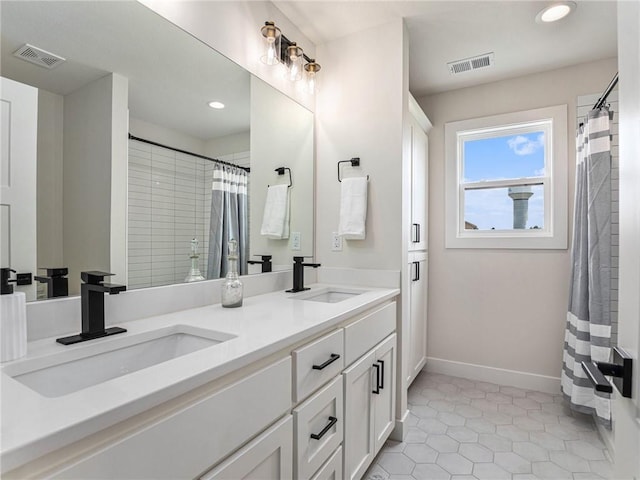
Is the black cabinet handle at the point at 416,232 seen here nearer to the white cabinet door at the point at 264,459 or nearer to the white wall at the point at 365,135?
the white wall at the point at 365,135

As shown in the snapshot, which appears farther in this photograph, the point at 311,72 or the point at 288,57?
the point at 311,72

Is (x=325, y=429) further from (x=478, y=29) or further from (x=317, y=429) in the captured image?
(x=478, y=29)

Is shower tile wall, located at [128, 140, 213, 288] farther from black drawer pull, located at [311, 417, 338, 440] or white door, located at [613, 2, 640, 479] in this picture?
white door, located at [613, 2, 640, 479]

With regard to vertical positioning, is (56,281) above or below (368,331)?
above

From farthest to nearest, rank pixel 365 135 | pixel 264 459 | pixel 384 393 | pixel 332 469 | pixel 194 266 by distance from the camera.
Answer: pixel 365 135, pixel 384 393, pixel 194 266, pixel 332 469, pixel 264 459

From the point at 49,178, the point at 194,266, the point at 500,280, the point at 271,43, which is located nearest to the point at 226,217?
the point at 194,266

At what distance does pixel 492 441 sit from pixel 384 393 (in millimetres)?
797

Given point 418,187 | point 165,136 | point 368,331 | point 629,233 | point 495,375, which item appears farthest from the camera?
point 495,375

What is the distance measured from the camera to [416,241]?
2.66m

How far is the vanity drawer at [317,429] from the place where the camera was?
1.08m

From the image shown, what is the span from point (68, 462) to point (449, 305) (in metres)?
2.93

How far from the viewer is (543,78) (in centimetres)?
271

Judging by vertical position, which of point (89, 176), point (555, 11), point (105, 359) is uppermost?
point (555, 11)

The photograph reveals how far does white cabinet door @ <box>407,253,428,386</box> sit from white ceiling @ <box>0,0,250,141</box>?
160cm
